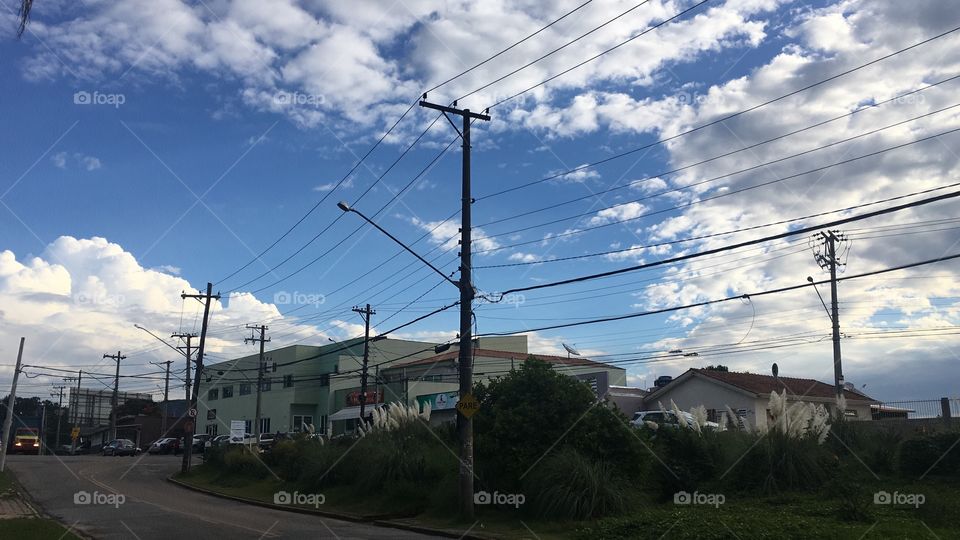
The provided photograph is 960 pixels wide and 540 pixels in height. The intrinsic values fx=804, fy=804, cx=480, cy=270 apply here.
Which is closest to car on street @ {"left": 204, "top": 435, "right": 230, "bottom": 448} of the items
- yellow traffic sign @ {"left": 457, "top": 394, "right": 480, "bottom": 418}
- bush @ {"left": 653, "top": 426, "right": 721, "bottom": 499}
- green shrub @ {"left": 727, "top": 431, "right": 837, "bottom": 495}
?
yellow traffic sign @ {"left": 457, "top": 394, "right": 480, "bottom": 418}

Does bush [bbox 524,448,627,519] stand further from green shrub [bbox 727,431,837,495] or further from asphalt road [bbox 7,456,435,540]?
green shrub [bbox 727,431,837,495]

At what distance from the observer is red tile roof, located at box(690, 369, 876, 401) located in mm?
44312

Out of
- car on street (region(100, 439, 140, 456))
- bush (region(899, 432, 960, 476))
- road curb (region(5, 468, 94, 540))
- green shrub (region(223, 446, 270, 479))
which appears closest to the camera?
road curb (region(5, 468, 94, 540))

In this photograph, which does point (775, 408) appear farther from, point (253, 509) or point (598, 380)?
point (598, 380)

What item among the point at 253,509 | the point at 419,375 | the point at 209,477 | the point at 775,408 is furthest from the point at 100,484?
the point at 419,375

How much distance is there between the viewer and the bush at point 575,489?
58.2ft

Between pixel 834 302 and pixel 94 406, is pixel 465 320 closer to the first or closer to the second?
pixel 834 302

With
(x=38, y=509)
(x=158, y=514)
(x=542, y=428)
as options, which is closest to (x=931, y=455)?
(x=542, y=428)

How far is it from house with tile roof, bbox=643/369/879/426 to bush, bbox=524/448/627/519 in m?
24.6

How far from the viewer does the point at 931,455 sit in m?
18.8

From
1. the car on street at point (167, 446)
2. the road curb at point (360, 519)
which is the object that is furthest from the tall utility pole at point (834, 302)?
the car on street at point (167, 446)

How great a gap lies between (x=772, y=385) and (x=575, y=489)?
31.7m

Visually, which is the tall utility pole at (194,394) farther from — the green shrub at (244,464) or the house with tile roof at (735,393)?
the house with tile roof at (735,393)

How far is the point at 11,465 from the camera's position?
1789 inches
